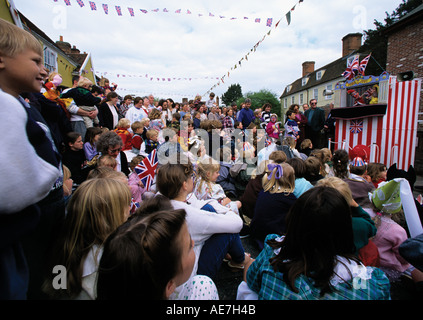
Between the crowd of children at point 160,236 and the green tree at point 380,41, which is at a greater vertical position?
the green tree at point 380,41

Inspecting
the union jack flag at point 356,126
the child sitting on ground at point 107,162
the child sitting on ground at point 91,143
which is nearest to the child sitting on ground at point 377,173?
the union jack flag at point 356,126

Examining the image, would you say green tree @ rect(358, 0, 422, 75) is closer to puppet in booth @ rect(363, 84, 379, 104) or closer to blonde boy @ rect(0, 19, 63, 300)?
puppet in booth @ rect(363, 84, 379, 104)

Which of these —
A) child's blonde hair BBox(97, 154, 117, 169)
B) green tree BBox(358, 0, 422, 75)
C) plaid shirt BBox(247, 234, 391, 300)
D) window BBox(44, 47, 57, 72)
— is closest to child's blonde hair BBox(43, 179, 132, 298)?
plaid shirt BBox(247, 234, 391, 300)

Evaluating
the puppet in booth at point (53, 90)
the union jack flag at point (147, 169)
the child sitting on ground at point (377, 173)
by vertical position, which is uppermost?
the puppet in booth at point (53, 90)

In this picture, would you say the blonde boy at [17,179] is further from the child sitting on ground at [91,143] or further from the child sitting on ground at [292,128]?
the child sitting on ground at [292,128]

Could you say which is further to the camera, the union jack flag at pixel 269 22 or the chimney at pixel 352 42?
the chimney at pixel 352 42

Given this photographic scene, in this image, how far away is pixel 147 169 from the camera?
123 inches

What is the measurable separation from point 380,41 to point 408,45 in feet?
54.1

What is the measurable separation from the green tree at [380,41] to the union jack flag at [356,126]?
2020 centimetres

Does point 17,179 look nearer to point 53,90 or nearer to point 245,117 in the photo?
point 53,90

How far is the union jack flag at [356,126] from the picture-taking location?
21.8ft

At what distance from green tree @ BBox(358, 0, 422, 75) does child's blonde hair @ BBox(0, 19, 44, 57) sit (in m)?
27.5

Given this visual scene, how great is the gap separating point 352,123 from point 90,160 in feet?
22.7

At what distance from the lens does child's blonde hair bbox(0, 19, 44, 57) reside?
3.76 ft
